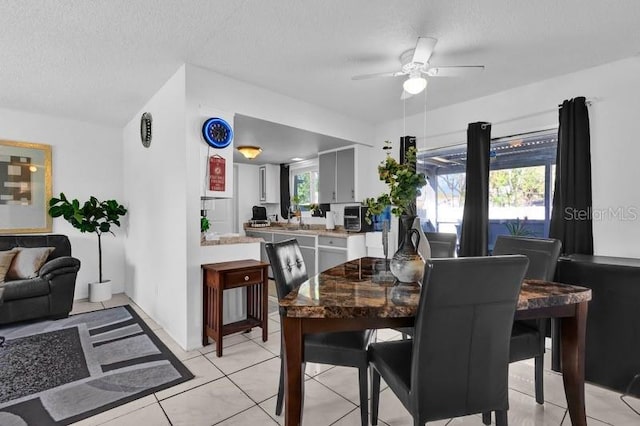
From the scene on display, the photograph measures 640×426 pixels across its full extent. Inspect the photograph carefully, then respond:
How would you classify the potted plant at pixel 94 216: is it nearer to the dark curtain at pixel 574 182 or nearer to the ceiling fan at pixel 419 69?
the ceiling fan at pixel 419 69

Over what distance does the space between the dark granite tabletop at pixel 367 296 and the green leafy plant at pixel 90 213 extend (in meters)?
3.65

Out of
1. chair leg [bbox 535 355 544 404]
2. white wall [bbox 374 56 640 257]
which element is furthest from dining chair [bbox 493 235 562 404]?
white wall [bbox 374 56 640 257]

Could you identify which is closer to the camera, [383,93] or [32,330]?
[32,330]

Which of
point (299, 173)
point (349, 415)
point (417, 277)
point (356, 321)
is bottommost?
point (349, 415)

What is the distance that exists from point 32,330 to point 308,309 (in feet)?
11.4

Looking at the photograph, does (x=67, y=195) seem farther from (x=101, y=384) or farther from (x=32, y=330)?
(x=101, y=384)

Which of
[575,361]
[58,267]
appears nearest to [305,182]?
[58,267]

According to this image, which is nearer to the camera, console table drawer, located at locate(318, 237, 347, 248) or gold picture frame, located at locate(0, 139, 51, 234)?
gold picture frame, located at locate(0, 139, 51, 234)

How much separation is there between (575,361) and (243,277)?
230cm

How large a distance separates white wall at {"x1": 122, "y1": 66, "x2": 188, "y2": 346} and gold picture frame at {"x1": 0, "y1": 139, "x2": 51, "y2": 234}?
1006 mm

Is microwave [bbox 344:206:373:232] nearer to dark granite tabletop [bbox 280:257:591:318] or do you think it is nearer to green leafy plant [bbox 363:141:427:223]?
dark granite tabletop [bbox 280:257:591:318]

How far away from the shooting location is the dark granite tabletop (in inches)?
47.6

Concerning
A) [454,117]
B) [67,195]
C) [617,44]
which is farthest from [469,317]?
[67,195]

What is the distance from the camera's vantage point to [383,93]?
11.1 feet
